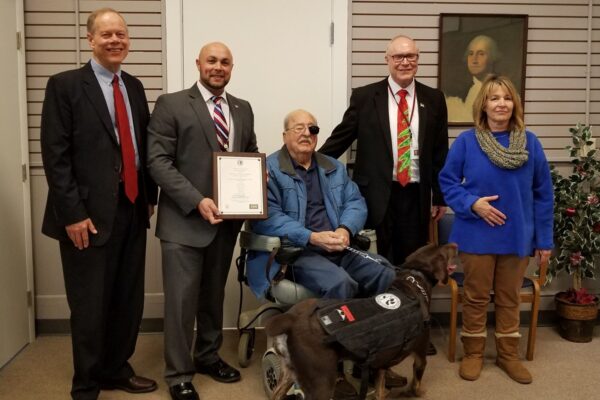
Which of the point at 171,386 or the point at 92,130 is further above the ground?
the point at 92,130

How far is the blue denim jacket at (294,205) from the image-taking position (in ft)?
9.33

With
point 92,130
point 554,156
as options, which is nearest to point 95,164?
point 92,130

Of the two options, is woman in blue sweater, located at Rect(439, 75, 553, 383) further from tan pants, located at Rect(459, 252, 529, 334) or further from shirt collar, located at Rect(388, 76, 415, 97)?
shirt collar, located at Rect(388, 76, 415, 97)

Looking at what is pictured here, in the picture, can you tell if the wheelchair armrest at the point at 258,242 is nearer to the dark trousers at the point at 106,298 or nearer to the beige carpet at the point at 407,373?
the dark trousers at the point at 106,298

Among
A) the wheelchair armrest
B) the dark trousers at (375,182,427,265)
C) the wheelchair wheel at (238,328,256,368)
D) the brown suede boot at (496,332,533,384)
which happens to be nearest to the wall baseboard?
the wheelchair wheel at (238,328,256,368)

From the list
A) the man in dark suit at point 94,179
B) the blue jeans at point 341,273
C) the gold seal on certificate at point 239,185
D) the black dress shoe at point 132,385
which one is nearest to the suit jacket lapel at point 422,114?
the blue jeans at point 341,273

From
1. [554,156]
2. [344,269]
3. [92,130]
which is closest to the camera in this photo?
[92,130]

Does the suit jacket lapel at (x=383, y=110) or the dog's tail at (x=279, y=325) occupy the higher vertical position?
the suit jacket lapel at (x=383, y=110)

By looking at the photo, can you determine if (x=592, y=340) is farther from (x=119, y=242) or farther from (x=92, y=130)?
(x=92, y=130)

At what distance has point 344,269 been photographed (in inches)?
114

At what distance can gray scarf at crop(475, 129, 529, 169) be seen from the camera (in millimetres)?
2926

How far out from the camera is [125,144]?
2627 millimetres

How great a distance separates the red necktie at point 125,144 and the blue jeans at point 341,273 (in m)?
0.88

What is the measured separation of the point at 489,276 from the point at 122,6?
280 cm
